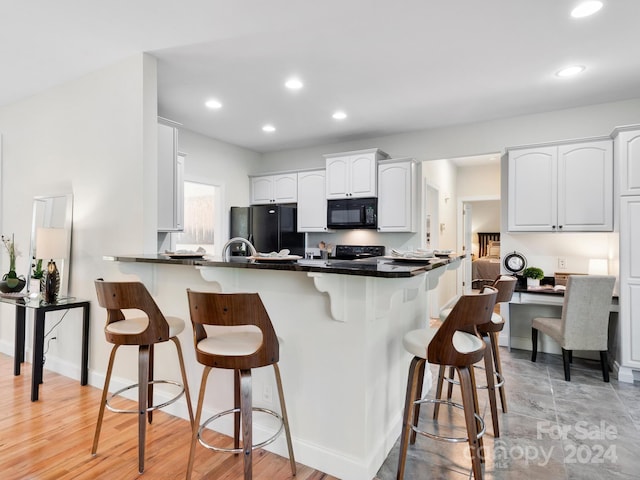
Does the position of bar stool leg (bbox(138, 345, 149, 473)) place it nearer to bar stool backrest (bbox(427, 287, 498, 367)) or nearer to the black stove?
bar stool backrest (bbox(427, 287, 498, 367))

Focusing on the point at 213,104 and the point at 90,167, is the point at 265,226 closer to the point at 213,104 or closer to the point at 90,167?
the point at 213,104

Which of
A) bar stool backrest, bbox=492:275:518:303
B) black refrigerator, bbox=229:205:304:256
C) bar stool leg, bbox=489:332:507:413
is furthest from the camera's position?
black refrigerator, bbox=229:205:304:256

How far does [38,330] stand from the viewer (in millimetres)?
2770

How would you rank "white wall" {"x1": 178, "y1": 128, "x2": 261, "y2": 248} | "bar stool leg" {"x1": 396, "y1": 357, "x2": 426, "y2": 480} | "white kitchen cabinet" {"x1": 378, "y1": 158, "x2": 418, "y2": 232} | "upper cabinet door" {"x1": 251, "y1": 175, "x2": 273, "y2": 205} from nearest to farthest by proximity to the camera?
"bar stool leg" {"x1": 396, "y1": 357, "x2": 426, "y2": 480} → "white kitchen cabinet" {"x1": 378, "y1": 158, "x2": 418, "y2": 232} → "white wall" {"x1": 178, "y1": 128, "x2": 261, "y2": 248} → "upper cabinet door" {"x1": 251, "y1": 175, "x2": 273, "y2": 205}

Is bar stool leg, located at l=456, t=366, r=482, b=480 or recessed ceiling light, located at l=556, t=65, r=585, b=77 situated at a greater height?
recessed ceiling light, located at l=556, t=65, r=585, b=77

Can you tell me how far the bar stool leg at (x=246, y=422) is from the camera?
5.01 feet

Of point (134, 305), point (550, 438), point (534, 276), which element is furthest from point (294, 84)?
point (550, 438)

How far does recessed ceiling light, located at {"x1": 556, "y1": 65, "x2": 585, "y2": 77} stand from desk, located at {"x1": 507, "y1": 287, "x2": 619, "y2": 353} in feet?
6.79

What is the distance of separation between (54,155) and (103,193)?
0.90 m

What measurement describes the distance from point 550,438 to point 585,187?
2.56 m

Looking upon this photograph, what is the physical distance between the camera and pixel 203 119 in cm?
437

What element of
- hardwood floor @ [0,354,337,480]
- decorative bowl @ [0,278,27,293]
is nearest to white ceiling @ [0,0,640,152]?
decorative bowl @ [0,278,27,293]

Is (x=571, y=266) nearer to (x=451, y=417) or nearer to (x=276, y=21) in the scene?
(x=451, y=417)

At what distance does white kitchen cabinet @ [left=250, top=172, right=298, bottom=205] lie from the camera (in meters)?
5.51
